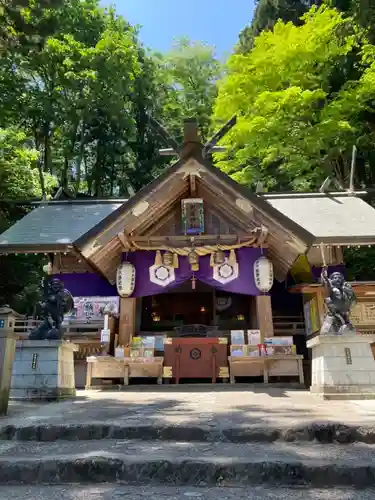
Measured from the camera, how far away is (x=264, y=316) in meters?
9.81

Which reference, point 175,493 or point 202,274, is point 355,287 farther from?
point 175,493

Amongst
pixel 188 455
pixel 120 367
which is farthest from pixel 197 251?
pixel 188 455

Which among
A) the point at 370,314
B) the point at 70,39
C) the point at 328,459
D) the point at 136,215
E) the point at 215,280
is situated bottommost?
the point at 328,459

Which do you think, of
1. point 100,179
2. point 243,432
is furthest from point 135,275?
point 100,179

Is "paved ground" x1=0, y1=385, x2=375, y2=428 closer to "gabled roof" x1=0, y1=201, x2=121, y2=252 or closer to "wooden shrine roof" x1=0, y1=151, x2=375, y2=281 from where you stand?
"wooden shrine roof" x1=0, y1=151, x2=375, y2=281

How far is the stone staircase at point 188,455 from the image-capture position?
266 cm

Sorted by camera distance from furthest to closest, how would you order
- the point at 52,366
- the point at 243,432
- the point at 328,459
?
1. the point at 52,366
2. the point at 243,432
3. the point at 328,459

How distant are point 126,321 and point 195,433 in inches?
269

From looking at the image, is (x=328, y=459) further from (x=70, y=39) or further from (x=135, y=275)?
(x=70, y=39)

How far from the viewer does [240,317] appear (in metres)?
14.2

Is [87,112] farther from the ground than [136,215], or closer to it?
farther from the ground

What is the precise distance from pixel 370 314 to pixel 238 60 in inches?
459

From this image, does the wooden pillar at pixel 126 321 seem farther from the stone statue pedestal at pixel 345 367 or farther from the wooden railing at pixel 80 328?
the stone statue pedestal at pixel 345 367

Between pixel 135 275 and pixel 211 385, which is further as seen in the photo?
pixel 135 275
